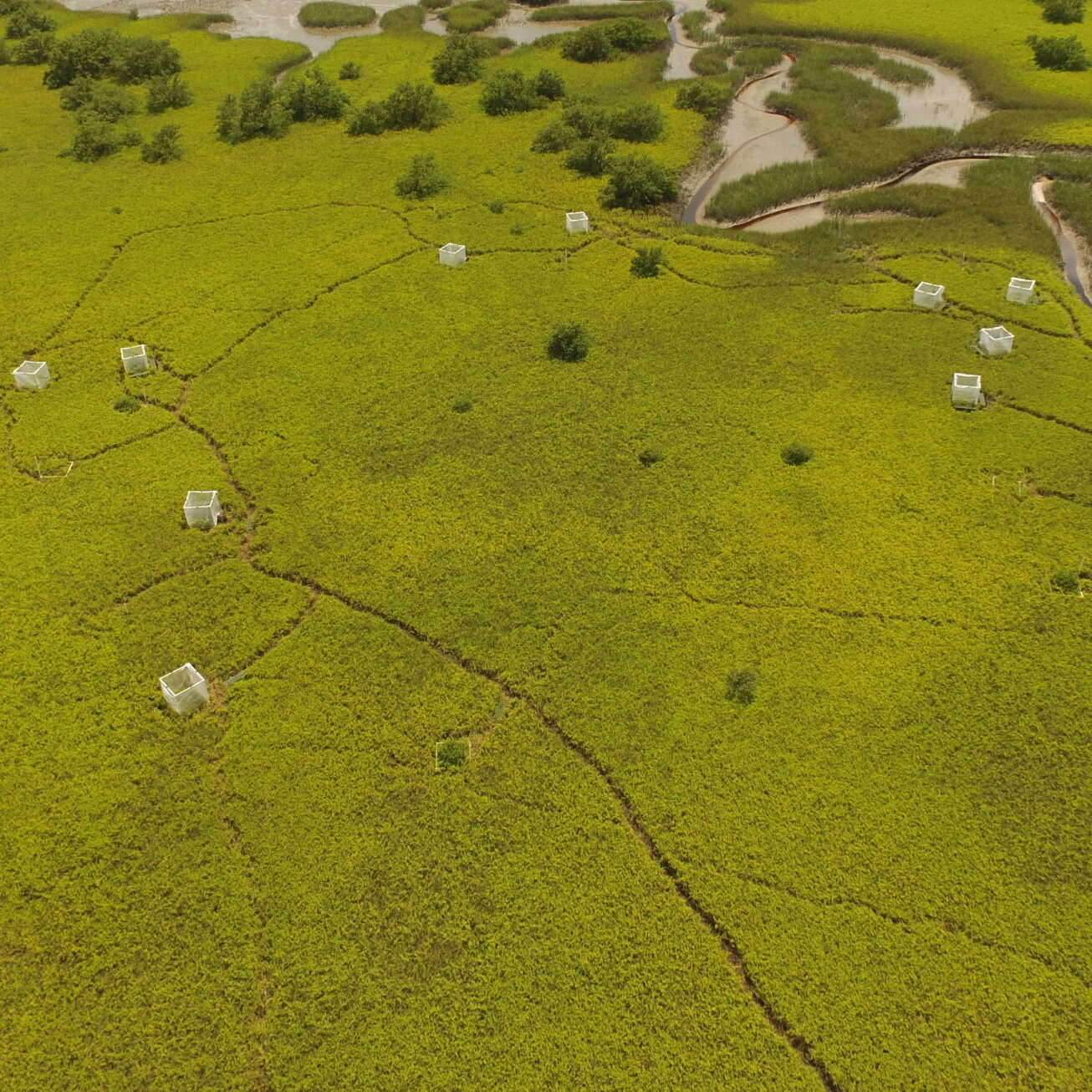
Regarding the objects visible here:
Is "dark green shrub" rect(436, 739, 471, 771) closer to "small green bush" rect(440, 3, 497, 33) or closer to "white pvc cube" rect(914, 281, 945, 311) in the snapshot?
"white pvc cube" rect(914, 281, 945, 311)

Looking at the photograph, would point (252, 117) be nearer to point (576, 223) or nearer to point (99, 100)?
point (99, 100)

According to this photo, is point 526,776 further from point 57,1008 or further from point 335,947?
point 57,1008

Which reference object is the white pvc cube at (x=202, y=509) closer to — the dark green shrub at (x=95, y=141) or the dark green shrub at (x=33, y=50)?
the dark green shrub at (x=95, y=141)

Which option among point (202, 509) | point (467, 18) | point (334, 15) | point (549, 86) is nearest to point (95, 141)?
point (549, 86)

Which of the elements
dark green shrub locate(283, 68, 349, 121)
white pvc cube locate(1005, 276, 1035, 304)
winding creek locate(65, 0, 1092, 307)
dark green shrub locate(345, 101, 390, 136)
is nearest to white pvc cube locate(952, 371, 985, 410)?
white pvc cube locate(1005, 276, 1035, 304)

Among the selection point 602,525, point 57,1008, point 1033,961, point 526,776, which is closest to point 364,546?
point 602,525

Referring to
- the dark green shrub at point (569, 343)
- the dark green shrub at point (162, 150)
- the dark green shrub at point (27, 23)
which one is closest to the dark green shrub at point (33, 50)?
the dark green shrub at point (27, 23)
